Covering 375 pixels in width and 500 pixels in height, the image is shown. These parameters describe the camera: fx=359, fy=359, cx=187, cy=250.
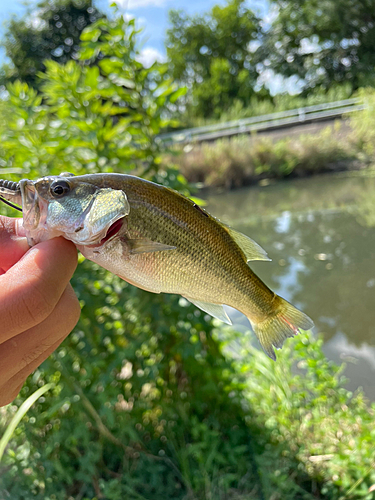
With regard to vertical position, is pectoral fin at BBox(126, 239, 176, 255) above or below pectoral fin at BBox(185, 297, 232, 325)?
above

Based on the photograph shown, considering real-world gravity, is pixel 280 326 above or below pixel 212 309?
below

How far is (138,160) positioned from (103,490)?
2157 mm

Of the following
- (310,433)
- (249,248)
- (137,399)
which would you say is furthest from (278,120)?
(249,248)

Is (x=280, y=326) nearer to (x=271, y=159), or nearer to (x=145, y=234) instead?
(x=145, y=234)

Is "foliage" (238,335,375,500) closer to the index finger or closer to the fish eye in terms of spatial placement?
the index finger

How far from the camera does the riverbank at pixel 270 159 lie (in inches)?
508

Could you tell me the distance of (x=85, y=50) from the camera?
7.82ft

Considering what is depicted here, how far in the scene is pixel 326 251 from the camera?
21.5 feet

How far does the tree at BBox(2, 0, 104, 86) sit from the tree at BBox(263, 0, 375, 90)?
14281 mm

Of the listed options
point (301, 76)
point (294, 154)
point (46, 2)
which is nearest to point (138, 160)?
point (294, 154)

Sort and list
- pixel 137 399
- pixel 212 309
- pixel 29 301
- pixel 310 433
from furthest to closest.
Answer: pixel 310 433 → pixel 137 399 → pixel 212 309 → pixel 29 301

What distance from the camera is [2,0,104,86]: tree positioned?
2395cm

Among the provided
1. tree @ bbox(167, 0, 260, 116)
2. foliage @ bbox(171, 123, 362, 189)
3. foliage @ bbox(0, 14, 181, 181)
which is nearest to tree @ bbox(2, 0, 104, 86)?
tree @ bbox(167, 0, 260, 116)

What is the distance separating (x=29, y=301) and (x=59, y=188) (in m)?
0.32
